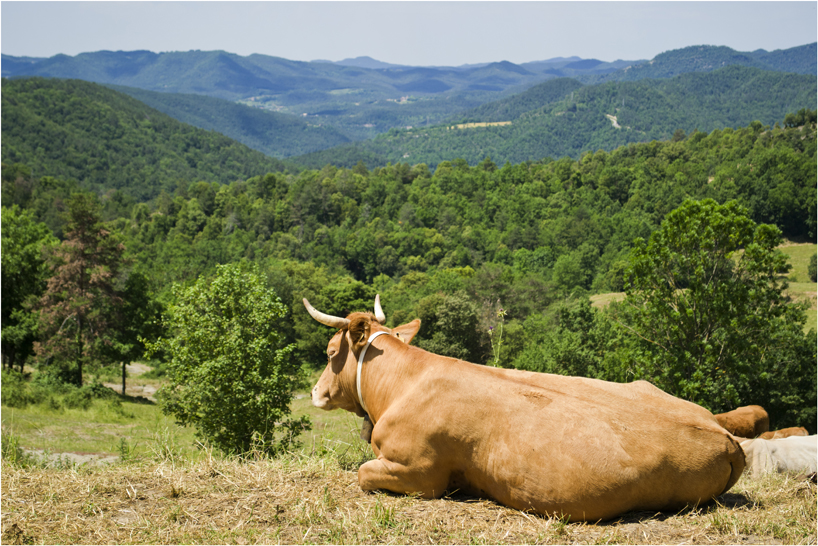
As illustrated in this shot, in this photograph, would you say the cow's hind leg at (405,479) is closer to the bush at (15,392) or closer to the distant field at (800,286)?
the bush at (15,392)

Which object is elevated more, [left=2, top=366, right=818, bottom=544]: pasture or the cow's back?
the cow's back

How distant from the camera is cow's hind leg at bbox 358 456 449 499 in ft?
17.3

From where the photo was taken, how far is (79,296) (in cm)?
3791

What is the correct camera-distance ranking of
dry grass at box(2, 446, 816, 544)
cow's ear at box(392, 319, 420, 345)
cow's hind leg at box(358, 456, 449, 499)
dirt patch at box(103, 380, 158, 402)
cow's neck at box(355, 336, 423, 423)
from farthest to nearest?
dirt patch at box(103, 380, 158, 402) → cow's ear at box(392, 319, 420, 345) → cow's neck at box(355, 336, 423, 423) → cow's hind leg at box(358, 456, 449, 499) → dry grass at box(2, 446, 816, 544)

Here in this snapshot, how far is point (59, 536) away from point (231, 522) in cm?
134

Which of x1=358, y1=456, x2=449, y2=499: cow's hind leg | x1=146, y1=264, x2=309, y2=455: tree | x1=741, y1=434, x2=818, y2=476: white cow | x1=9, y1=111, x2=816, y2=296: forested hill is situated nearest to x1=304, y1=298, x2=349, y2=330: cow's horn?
x1=358, y1=456, x2=449, y2=499: cow's hind leg

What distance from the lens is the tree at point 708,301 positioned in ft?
52.6

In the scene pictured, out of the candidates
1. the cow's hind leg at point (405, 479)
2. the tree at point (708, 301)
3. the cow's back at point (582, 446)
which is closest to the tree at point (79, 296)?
the tree at point (708, 301)

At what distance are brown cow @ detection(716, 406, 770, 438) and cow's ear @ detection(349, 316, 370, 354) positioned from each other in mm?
4446

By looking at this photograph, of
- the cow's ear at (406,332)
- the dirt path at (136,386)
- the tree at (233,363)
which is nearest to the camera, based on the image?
the cow's ear at (406,332)

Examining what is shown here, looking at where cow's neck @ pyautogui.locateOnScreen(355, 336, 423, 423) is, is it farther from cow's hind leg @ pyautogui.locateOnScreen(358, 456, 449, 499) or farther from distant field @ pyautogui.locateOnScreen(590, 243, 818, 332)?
distant field @ pyautogui.locateOnScreen(590, 243, 818, 332)

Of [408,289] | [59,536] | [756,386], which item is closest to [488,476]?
[59,536]

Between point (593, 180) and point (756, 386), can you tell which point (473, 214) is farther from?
point (756, 386)

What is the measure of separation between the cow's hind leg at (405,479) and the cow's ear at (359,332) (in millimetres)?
1241
